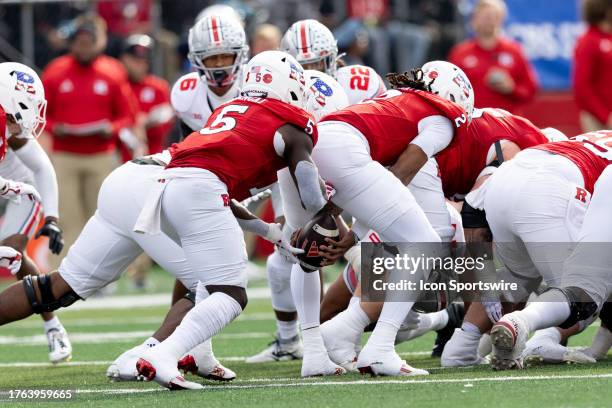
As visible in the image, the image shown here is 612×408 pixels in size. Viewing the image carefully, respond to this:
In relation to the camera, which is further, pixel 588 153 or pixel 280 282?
pixel 280 282

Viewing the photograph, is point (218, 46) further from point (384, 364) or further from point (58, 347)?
point (384, 364)

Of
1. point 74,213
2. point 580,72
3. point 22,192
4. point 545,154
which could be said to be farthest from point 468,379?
point 74,213

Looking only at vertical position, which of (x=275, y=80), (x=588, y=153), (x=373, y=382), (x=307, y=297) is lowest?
(x=373, y=382)

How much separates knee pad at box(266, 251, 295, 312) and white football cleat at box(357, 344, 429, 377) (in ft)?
4.67

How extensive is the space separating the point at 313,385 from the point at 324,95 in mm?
1825

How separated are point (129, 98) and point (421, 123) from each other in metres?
6.18

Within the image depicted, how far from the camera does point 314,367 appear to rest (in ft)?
20.4

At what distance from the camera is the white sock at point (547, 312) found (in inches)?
228

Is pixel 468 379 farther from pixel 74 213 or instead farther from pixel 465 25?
pixel 465 25

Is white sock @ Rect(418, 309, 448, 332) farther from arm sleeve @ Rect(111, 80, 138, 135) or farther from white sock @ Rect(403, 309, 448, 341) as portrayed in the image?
arm sleeve @ Rect(111, 80, 138, 135)

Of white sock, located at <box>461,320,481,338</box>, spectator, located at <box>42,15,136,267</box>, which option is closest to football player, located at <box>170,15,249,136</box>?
white sock, located at <box>461,320,481,338</box>

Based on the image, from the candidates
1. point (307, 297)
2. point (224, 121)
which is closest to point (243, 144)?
point (224, 121)

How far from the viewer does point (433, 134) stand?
625 cm

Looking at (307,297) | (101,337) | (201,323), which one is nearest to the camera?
(201,323)
